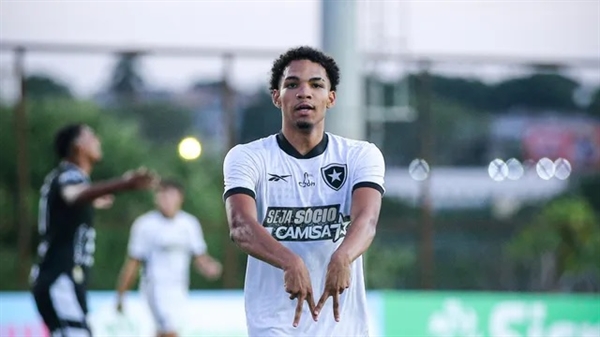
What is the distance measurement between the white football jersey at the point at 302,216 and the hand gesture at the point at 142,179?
279 cm

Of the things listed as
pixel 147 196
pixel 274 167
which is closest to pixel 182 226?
pixel 147 196

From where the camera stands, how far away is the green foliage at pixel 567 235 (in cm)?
2445

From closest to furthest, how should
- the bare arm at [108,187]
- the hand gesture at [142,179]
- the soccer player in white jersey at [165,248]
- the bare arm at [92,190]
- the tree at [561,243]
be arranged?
the hand gesture at [142,179]
the bare arm at [108,187]
the bare arm at [92,190]
the soccer player in white jersey at [165,248]
the tree at [561,243]

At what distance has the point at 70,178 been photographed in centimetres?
1152

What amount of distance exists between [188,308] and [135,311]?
2.11 ft

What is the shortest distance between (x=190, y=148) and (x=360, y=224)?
18076 mm

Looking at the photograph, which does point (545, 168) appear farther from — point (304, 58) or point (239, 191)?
point (239, 191)

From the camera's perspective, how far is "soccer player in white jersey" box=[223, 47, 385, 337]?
7.11m

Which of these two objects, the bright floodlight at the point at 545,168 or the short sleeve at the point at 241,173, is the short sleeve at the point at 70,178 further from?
the bright floodlight at the point at 545,168

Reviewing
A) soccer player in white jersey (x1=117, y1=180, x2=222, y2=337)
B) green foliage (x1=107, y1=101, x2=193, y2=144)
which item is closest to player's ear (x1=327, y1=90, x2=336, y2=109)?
soccer player in white jersey (x1=117, y1=180, x2=222, y2=337)

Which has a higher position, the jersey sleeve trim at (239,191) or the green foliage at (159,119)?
the green foliage at (159,119)

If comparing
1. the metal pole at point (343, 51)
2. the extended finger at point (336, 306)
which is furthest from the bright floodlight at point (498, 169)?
the extended finger at point (336, 306)

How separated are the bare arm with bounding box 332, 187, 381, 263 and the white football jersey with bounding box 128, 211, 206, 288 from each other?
39.1 ft

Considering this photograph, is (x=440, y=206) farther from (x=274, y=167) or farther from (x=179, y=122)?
(x=274, y=167)
